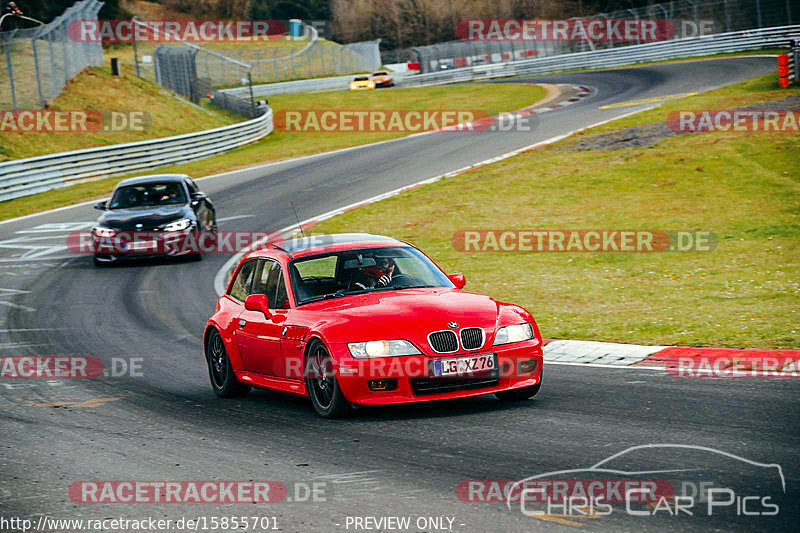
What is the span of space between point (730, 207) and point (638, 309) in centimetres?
919

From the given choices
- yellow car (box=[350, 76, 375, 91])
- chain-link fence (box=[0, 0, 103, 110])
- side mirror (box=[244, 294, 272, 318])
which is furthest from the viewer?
yellow car (box=[350, 76, 375, 91])

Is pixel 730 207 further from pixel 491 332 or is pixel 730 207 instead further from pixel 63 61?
pixel 63 61

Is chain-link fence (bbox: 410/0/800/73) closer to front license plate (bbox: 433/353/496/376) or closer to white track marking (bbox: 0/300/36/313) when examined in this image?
white track marking (bbox: 0/300/36/313)

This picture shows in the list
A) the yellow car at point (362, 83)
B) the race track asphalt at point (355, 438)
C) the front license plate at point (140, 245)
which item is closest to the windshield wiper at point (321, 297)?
the race track asphalt at point (355, 438)

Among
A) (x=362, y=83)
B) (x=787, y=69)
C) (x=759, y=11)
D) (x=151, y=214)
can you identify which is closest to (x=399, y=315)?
(x=151, y=214)

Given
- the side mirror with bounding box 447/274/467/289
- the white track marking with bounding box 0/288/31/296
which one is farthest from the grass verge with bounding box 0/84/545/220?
the side mirror with bounding box 447/274/467/289

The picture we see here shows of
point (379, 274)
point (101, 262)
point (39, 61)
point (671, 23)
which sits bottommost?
point (101, 262)

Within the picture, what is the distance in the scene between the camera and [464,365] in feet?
26.5

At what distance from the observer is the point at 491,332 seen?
8250mm

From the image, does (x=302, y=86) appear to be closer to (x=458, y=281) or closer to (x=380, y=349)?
(x=458, y=281)

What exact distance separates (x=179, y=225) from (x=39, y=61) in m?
19.7

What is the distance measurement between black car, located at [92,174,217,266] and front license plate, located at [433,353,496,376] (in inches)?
539

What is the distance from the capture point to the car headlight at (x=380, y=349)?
8023mm

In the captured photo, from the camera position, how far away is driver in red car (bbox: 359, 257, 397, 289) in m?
9.40
